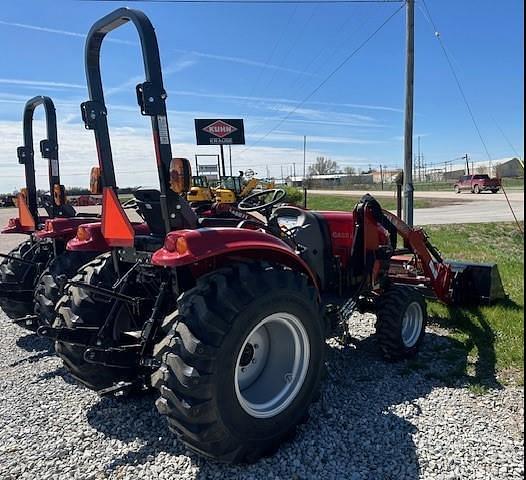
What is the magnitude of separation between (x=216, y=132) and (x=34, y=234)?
22928mm

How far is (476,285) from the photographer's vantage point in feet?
17.9

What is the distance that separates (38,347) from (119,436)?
2.34 metres

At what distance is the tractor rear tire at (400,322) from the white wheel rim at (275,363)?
1387mm

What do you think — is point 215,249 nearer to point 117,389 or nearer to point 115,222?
point 115,222

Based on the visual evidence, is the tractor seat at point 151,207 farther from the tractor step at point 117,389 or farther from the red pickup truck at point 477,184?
the red pickup truck at point 477,184

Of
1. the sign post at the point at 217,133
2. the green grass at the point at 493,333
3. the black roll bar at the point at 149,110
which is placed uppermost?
the sign post at the point at 217,133

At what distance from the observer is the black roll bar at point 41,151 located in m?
4.98

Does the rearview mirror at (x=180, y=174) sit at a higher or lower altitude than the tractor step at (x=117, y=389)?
higher

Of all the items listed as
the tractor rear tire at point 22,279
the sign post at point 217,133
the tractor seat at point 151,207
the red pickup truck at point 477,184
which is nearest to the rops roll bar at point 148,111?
the tractor seat at point 151,207

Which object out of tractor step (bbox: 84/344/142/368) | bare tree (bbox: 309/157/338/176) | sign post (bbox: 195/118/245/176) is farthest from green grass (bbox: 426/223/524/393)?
bare tree (bbox: 309/157/338/176)

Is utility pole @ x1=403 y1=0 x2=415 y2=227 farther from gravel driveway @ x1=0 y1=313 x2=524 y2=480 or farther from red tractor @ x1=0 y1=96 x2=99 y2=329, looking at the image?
red tractor @ x1=0 y1=96 x2=99 y2=329

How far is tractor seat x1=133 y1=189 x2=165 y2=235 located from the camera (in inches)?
118

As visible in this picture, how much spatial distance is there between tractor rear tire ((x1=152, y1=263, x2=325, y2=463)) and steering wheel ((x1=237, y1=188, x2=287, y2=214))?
3.61 ft

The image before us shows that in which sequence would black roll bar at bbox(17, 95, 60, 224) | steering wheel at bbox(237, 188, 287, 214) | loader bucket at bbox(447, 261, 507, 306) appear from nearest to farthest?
steering wheel at bbox(237, 188, 287, 214) → black roll bar at bbox(17, 95, 60, 224) → loader bucket at bbox(447, 261, 507, 306)
